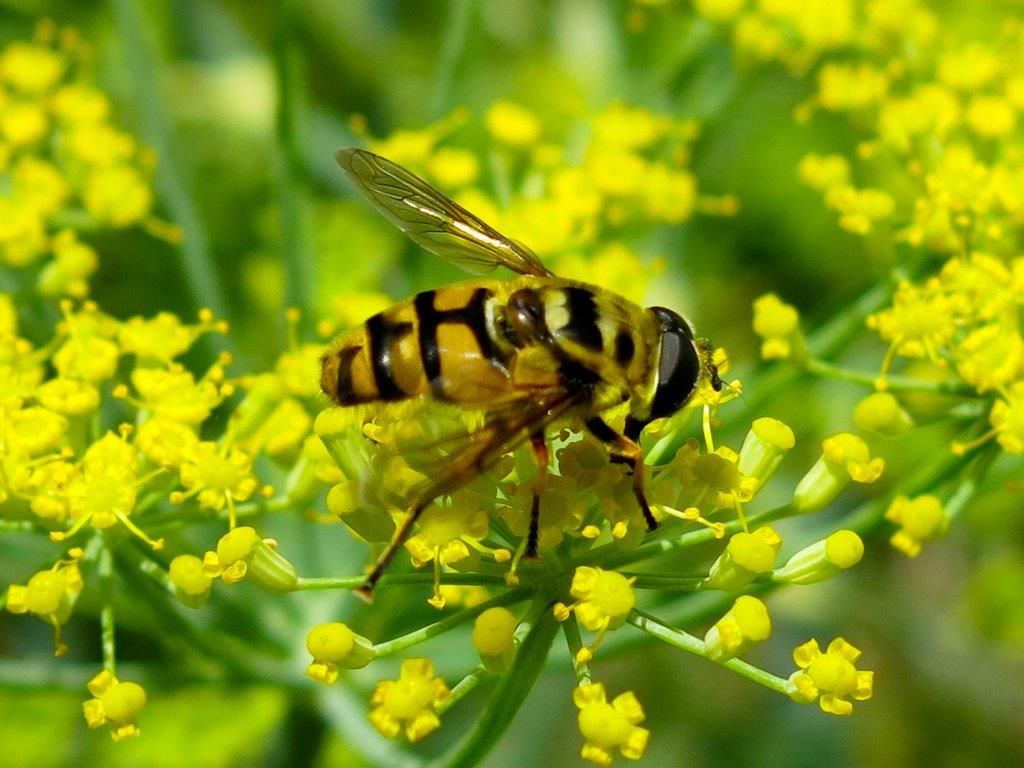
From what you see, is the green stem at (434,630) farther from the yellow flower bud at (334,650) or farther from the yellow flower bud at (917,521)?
the yellow flower bud at (917,521)

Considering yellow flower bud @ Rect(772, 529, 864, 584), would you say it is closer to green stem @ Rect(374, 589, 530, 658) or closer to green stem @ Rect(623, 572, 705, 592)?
green stem @ Rect(623, 572, 705, 592)

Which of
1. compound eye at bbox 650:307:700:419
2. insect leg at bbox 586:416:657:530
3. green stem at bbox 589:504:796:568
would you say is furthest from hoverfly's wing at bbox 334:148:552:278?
green stem at bbox 589:504:796:568

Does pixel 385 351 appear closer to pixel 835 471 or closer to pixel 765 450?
pixel 765 450

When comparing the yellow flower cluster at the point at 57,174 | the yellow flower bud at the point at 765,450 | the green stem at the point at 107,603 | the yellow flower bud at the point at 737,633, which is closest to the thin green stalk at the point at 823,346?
the yellow flower bud at the point at 765,450

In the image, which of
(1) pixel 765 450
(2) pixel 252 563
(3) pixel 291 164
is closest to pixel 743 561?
(1) pixel 765 450

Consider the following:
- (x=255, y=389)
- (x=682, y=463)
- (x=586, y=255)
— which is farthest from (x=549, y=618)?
(x=586, y=255)

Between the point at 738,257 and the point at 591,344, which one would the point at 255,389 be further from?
the point at 738,257
